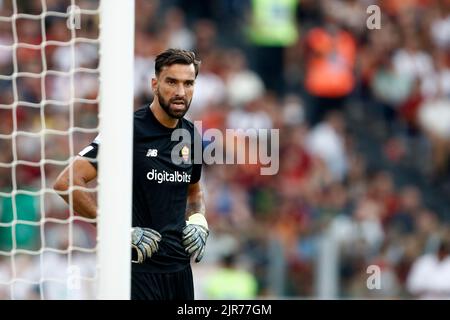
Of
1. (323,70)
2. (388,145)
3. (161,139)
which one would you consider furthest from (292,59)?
(161,139)

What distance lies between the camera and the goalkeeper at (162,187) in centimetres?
678

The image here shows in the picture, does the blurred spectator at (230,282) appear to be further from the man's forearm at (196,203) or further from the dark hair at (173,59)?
the dark hair at (173,59)

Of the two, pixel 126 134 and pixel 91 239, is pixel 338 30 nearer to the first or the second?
pixel 91 239

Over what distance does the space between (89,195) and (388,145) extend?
934 centimetres

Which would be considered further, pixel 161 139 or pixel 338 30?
pixel 338 30

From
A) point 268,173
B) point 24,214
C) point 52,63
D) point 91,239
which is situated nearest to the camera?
point 24,214

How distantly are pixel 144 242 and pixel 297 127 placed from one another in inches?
332

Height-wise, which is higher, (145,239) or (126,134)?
(126,134)

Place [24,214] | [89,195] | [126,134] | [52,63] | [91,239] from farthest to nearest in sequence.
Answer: [52,63]
[91,239]
[24,214]
[89,195]
[126,134]

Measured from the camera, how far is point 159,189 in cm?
693

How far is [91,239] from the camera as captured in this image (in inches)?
441

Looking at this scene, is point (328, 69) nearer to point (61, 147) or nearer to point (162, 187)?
point (61, 147)

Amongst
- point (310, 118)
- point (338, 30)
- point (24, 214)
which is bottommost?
point (24, 214)

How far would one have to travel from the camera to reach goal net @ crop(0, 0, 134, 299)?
627 centimetres
